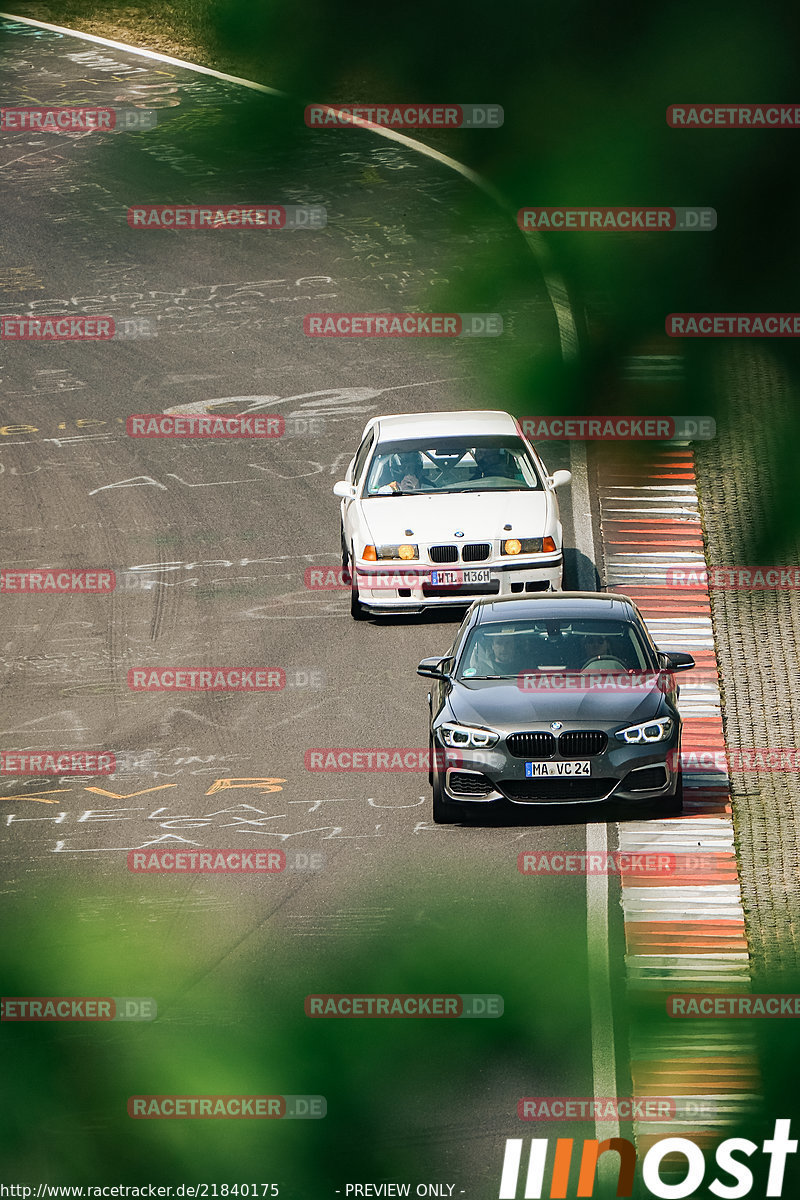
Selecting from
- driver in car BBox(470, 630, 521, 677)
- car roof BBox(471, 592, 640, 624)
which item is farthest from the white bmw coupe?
driver in car BBox(470, 630, 521, 677)

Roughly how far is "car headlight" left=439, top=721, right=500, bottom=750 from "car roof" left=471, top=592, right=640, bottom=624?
1.64m

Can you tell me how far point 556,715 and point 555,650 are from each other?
125 centimetres

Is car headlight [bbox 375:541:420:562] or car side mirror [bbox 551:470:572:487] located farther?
car headlight [bbox 375:541:420:562]

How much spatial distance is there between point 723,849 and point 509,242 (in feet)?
46.8

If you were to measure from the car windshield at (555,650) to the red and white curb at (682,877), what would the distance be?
765 millimetres

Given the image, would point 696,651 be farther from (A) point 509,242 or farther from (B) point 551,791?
(A) point 509,242

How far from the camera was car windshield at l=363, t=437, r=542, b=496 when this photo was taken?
64.3 ft

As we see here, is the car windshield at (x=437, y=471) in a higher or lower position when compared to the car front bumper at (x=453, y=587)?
higher

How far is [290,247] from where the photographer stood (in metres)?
2.85

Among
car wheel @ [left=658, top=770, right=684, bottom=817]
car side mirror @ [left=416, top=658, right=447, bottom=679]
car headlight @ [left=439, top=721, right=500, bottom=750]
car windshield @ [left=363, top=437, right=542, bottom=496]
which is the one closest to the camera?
car headlight @ [left=439, top=721, right=500, bottom=750]

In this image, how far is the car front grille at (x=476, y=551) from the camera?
18.8 meters

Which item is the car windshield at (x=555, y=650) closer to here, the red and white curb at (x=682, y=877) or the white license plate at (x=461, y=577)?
the red and white curb at (x=682, y=877)

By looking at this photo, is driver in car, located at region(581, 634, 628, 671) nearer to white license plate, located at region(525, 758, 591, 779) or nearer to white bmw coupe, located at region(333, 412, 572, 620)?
white license plate, located at region(525, 758, 591, 779)

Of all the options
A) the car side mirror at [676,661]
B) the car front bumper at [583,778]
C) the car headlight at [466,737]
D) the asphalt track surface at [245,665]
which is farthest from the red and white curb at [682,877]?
the car headlight at [466,737]
